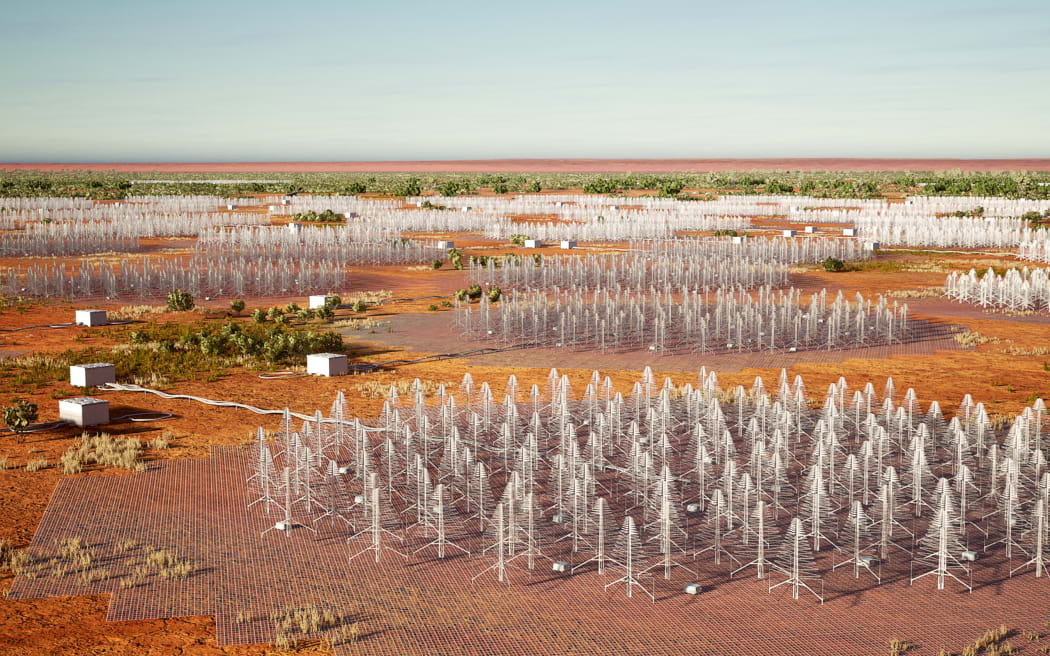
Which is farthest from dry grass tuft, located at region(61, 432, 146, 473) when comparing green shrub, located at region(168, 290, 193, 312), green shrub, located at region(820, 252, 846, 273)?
green shrub, located at region(820, 252, 846, 273)

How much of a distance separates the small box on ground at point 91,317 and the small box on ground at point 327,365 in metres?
9.86

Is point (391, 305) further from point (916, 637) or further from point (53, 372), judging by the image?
point (916, 637)

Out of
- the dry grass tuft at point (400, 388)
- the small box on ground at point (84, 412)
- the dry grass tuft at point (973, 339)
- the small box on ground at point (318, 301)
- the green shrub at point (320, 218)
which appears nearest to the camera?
the small box on ground at point (84, 412)

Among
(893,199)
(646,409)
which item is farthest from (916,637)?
(893,199)

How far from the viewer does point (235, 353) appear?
79.7 ft

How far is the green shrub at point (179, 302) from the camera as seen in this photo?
104 ft

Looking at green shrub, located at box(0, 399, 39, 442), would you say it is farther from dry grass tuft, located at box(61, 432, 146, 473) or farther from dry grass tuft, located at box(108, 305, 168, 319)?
dry grass tuft, located at box(108, 305, 168, 319)

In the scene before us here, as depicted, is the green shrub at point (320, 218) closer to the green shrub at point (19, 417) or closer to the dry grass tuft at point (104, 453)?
the green shrub at point (19, 417)

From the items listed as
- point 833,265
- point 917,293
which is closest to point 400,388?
point 917,293

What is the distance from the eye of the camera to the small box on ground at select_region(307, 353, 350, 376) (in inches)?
862

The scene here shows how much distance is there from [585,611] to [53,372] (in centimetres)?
1655

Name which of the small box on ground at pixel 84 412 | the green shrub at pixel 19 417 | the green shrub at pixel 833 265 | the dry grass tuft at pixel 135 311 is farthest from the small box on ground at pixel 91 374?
the green shrub at pixel 833 265

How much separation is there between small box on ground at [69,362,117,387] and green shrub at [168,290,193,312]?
37.1 ft

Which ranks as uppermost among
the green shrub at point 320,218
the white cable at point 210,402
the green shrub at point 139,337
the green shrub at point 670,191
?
the green shrub at point 670,191
